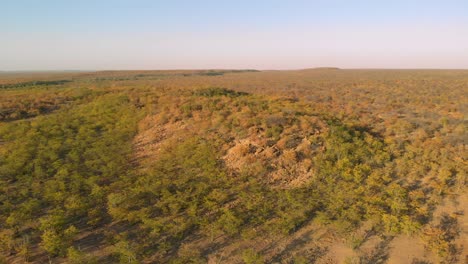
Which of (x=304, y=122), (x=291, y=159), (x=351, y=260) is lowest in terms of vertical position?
(x=351, y=260)

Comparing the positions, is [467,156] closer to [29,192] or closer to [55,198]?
[55,198]

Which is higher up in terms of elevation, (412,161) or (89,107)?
(89,107)

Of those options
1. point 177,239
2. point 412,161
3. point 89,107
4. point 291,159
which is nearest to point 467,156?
point 412,161

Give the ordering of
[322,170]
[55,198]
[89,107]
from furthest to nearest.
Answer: [89,107]
[322,170]
[55,198]

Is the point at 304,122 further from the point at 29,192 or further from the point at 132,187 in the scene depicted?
the point at 29,192

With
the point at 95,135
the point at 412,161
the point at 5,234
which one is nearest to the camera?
the point at 5,234

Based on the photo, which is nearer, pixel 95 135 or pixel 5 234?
pixel 5 234
